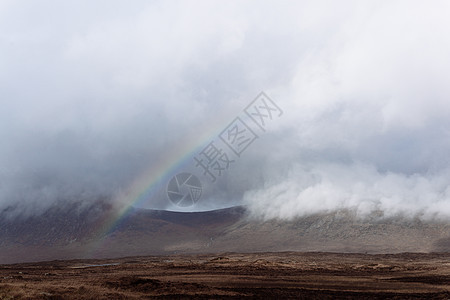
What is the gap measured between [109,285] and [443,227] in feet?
485

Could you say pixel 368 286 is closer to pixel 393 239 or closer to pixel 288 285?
pixel 288 285

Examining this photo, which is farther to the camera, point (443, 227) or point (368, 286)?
point (443, 227)

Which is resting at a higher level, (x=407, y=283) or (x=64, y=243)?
(x=64, y=243)

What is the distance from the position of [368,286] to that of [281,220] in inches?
6217

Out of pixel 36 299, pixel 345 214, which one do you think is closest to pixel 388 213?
pixel 345 214

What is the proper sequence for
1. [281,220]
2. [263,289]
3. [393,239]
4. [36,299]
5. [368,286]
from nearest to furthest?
[36,299] → [263,289] → [368,286] → [393,239] → [281,220]

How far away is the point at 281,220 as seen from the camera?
192625mm

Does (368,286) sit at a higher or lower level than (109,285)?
lower

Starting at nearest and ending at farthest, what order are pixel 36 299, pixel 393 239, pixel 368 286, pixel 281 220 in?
pixel 36 299, pixel 368 286, pixel 393 239, pixel 281 220

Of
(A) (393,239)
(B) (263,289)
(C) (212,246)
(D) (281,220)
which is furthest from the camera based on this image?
(D) (281,220)

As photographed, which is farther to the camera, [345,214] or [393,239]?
[345,214]

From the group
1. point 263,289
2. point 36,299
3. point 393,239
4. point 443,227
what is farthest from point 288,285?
point 443,227

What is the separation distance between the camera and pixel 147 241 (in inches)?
7136

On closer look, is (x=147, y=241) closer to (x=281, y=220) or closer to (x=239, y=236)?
(x=239, y=236)
